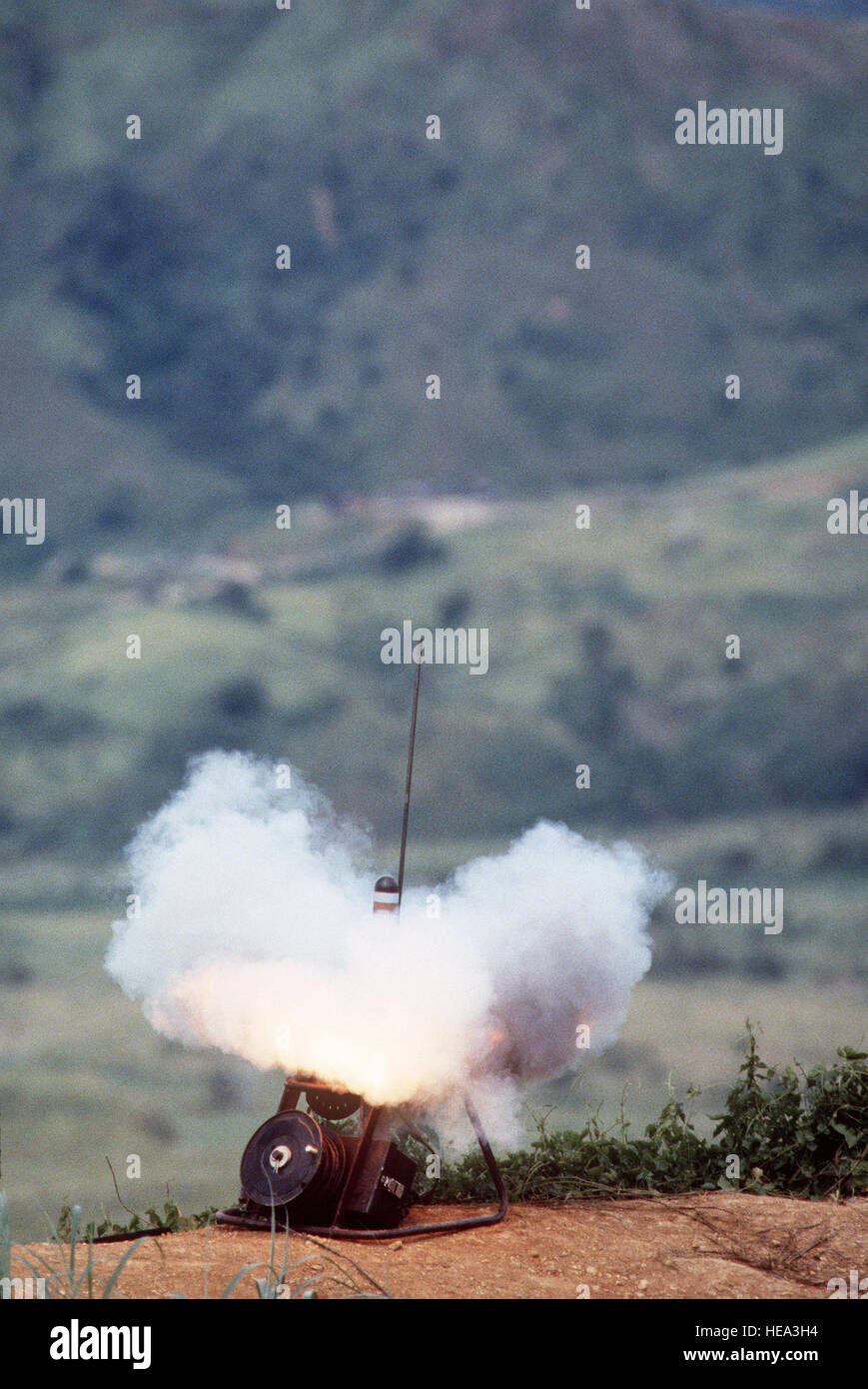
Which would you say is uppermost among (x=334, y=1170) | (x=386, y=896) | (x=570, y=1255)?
(x=386, y=896)

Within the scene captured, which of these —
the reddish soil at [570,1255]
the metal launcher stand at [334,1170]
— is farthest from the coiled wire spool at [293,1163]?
the reddish soil at [570,1255]

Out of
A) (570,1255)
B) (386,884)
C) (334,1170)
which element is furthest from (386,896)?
(570,1255)

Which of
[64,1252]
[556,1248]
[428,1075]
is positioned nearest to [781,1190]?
[556,1248]

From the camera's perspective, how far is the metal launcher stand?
1082 cm

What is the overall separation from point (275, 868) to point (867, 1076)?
254 inches

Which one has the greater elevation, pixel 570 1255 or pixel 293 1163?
pixel 293 1163

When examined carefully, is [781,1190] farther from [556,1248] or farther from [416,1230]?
[416,1230]

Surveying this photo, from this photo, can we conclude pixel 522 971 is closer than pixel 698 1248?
No

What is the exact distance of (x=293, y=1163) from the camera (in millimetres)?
10867

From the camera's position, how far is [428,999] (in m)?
11.4

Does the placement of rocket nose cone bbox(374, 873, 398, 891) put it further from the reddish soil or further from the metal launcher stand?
the reddish soil

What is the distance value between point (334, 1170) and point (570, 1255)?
200cm

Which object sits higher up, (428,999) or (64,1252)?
(428,999)

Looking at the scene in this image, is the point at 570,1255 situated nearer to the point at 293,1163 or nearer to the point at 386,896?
the point at 293,1163
